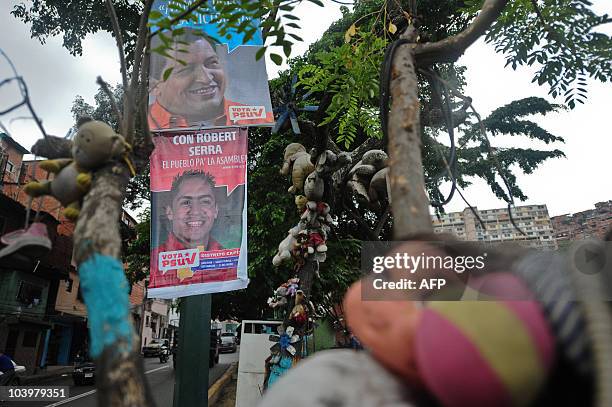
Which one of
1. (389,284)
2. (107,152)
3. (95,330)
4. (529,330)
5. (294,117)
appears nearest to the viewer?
(529,330)

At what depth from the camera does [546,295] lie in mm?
1000

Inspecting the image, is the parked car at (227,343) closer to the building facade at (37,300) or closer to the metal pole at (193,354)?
the building facade at (37,300)

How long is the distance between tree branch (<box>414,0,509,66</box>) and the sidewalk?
50.0ft

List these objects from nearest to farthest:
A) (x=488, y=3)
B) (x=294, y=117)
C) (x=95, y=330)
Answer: (x=95, y=330) → (x=488, y=3) → (x=294, y=117)

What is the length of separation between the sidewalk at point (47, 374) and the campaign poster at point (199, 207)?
11.5 m

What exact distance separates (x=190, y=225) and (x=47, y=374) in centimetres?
1659

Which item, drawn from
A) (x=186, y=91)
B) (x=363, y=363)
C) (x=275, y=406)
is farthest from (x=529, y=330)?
(x=186, y=91)

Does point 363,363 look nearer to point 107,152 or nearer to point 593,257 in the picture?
point 593,257

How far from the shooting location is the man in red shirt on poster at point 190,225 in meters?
4.78

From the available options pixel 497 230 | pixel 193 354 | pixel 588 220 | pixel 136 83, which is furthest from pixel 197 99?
pixel 588 220

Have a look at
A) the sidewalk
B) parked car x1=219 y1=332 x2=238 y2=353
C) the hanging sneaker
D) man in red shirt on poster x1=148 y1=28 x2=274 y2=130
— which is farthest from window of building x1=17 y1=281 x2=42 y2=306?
the hanging sneaker

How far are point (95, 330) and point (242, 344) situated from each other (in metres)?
5.99

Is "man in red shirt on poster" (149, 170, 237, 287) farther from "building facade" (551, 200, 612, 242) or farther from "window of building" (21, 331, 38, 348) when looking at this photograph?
"window of building" (21, 331, 38, 348)

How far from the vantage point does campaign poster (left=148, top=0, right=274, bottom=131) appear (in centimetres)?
512
